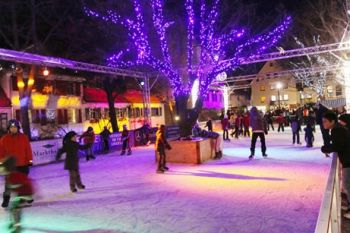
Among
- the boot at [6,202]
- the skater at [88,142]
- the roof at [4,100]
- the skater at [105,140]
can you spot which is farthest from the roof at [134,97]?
the boot at [6,202]

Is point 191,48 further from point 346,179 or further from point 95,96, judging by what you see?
point 95,96

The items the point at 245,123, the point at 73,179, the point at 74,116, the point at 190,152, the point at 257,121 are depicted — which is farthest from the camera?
the point at 74,116

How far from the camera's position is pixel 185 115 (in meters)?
14.6

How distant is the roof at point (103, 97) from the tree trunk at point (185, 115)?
1897 centimetres

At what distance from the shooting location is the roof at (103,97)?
109ft

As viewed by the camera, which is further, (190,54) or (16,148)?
(190,54)

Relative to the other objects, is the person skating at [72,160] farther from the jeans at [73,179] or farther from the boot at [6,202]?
the boot at [6,202]

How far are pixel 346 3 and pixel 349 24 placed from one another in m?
1.28

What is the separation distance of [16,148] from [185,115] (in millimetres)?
7938

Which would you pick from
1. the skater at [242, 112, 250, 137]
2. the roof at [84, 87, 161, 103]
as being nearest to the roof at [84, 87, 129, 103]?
the roof at [84, 87, 161, 103]

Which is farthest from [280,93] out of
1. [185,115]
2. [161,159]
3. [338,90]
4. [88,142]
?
[161,159]

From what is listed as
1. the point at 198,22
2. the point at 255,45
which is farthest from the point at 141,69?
the point at 198,22

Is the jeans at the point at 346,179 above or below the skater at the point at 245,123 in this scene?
below

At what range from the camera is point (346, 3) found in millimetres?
23859
